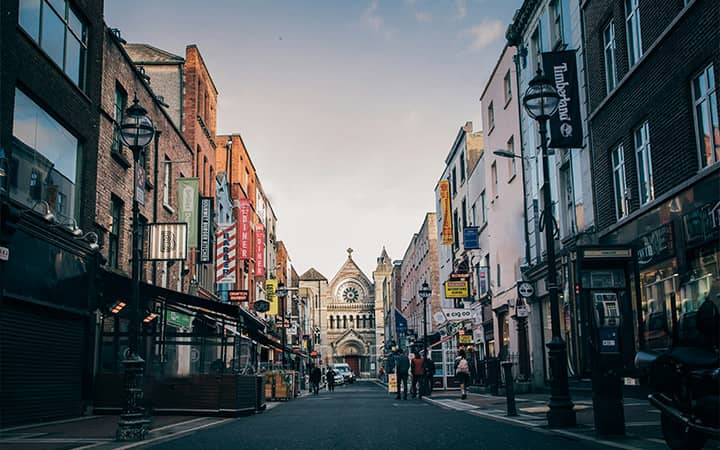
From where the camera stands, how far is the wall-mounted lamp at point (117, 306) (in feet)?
63.0

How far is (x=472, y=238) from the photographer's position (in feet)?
121

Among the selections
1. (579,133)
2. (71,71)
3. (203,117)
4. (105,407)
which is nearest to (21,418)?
(105,407)

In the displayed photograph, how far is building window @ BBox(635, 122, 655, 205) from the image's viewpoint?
16.1m

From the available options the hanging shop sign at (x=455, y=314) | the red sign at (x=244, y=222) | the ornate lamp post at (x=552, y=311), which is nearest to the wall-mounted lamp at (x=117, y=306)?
the ornate lamp post at (x=552, y=311)

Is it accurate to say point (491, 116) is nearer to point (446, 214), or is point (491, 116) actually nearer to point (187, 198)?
point (446, 214)

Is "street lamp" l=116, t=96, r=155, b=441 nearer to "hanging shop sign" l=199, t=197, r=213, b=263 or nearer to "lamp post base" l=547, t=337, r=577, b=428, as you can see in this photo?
"lamp post base" l=547, t=337, r=577, b=428

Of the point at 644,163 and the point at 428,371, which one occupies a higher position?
the point at 644,163

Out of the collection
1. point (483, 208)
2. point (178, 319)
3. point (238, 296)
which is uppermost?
point (483, 208)

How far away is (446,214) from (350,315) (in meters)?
75.3

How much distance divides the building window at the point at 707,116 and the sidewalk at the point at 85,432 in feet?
34.1

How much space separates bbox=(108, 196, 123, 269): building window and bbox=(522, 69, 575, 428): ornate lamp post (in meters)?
12.4

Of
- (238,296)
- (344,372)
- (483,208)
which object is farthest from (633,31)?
(344,372)

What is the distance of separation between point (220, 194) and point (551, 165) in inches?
814

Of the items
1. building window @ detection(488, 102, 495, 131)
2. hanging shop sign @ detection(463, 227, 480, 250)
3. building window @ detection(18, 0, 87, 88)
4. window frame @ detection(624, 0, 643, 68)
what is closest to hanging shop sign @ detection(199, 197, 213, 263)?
building window @ detection(18, 0, 87, 88)
